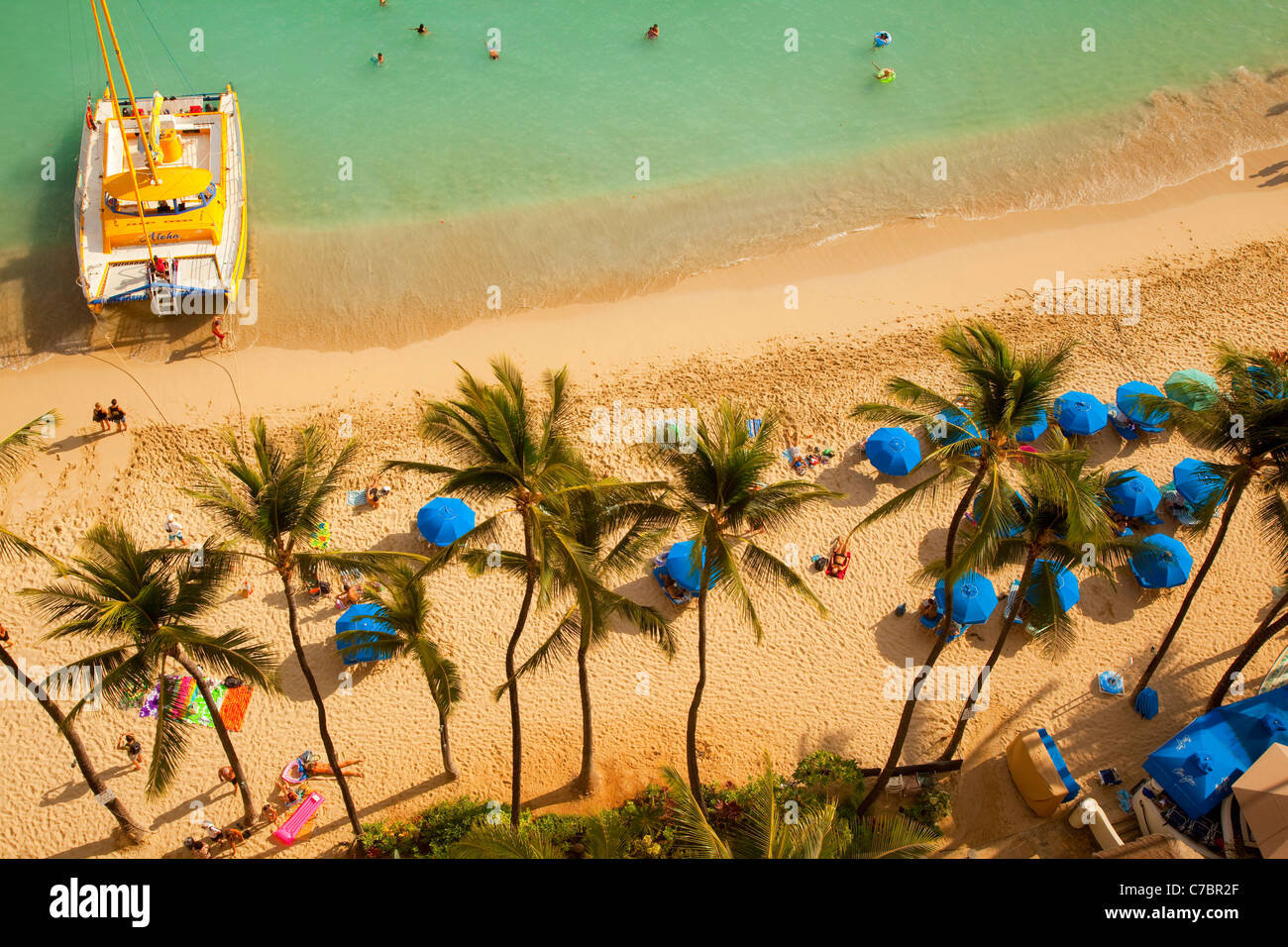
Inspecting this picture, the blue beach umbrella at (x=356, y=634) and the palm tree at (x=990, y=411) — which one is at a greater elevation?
the palm tree at (x=990, y=411)

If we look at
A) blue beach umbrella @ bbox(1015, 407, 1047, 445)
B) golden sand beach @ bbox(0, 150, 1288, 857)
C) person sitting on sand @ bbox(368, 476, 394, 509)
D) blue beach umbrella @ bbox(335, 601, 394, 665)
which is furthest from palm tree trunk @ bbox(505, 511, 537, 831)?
blue beach umbrella @ bbox(1015, 407, 1047, 445)

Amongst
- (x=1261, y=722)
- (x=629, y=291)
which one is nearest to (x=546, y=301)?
(x=629, y=291)

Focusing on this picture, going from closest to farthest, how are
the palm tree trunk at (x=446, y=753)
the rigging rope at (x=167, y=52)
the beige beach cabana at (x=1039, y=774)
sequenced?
1. the beige beach cabana at (x=1039, y=774)
2. the palm tree trunk at (x=446, y=753)
3. the rigging rope at (x=167, y=52)

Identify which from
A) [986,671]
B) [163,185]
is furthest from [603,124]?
[986,671]

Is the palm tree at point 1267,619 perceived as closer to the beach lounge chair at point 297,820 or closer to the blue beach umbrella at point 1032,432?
the blue beach umbrella at point 1032,432

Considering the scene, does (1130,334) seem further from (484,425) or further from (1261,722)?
(484,425)

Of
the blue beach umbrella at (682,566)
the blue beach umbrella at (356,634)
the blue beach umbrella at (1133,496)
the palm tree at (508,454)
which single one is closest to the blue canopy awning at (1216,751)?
the blue beach umbrella at (1133,496)

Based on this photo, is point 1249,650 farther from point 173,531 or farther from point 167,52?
point 167,52

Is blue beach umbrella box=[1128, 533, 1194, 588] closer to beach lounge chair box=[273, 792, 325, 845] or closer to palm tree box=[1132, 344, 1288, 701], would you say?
palm tree box=[1132, 344, 1288, 701]
